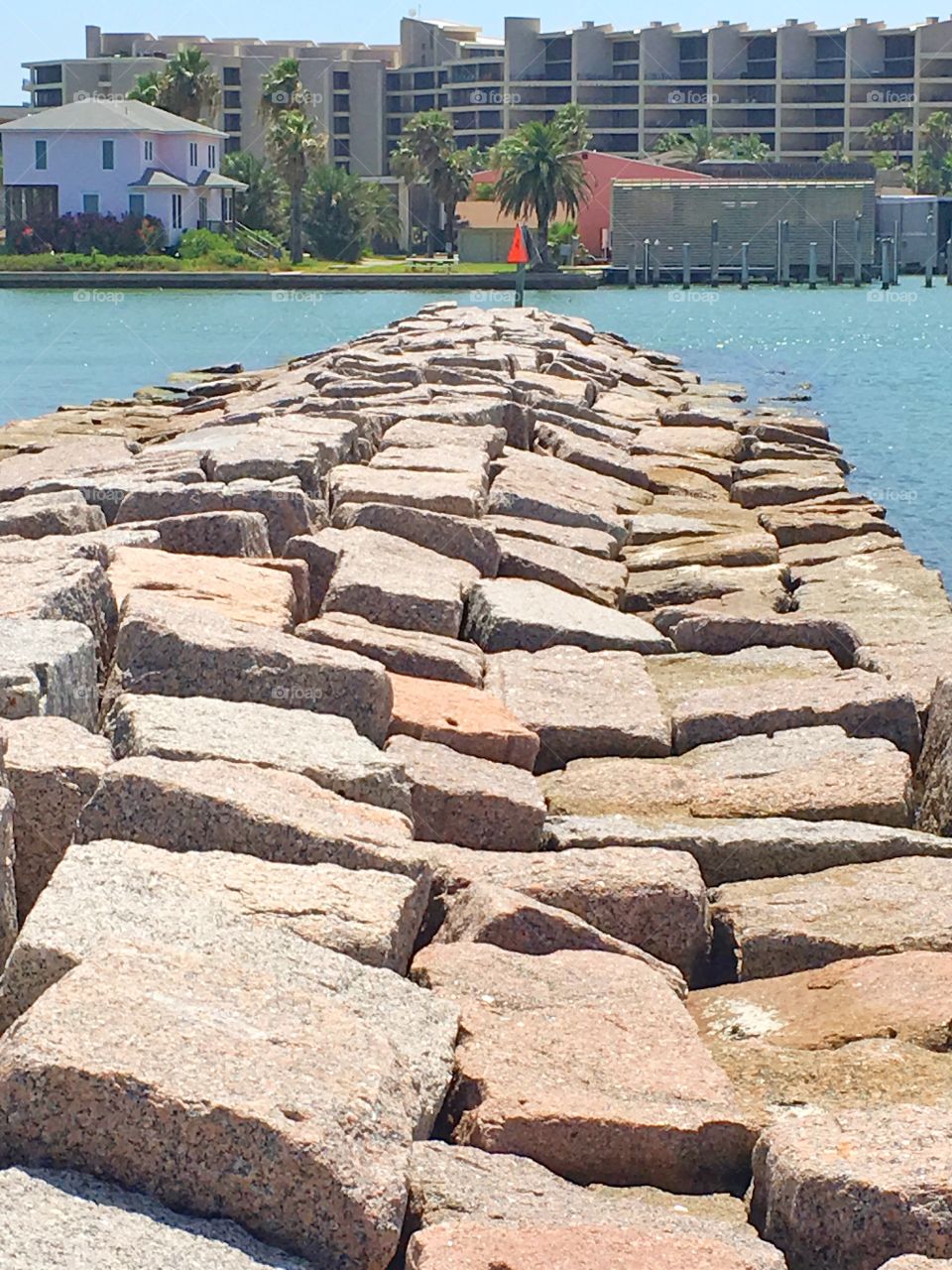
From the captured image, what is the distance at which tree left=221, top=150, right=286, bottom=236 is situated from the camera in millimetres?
72188

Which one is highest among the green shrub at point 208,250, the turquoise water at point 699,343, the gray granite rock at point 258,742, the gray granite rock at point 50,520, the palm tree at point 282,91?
the palm tree at point 282,91

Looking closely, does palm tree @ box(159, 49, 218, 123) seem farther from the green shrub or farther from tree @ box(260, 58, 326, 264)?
the green shrub

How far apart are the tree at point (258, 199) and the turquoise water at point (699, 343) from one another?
15.3 meters

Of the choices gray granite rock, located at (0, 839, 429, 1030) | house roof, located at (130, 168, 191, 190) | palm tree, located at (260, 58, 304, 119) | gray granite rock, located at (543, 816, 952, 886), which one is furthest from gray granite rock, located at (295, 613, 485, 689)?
palm tree, located at (260, 58, 304, 119)

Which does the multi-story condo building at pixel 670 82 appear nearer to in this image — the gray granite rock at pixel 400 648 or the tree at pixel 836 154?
the tree at pixel 836 154

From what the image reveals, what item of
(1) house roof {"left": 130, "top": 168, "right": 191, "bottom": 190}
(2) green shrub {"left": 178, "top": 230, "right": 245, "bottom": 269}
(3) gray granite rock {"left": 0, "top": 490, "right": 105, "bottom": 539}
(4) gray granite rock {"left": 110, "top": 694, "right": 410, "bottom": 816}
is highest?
(1) house roof {"left": 130, "top": 168, "right": 191, "bottom": 190}

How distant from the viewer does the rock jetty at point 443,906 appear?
294 centimetres

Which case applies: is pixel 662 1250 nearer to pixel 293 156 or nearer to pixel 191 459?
pixel 191 459

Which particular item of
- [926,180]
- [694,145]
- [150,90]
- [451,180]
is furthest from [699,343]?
[926,180]

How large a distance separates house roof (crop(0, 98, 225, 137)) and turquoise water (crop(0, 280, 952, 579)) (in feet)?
31.0

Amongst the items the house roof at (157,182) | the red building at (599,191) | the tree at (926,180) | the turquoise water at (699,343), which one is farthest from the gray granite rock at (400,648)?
the tree at (926,180)

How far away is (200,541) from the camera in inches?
285

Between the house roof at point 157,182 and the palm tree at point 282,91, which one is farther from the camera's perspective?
the palm tree at point 282,91

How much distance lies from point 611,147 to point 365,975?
104 metres
